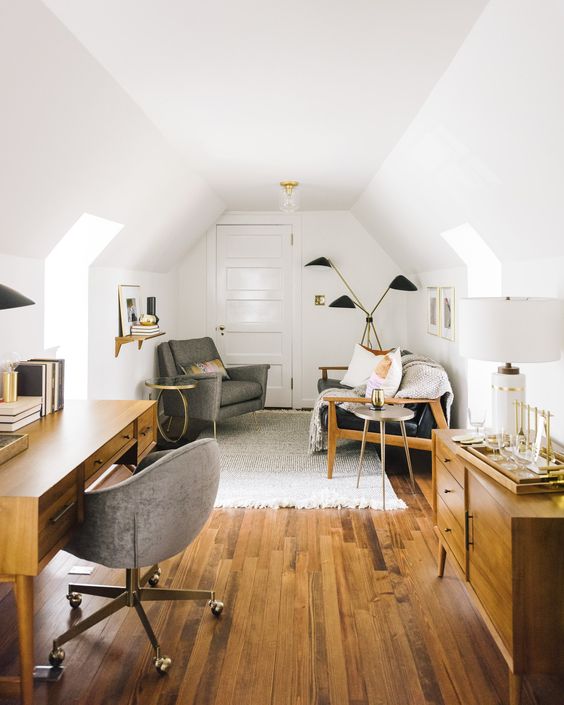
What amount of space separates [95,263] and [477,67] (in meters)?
2.82

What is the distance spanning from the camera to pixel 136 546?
1.96 m

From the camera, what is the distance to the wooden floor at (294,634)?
1.90 meters

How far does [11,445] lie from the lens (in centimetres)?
202

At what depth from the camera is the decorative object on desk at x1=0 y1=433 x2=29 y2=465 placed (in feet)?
6.47

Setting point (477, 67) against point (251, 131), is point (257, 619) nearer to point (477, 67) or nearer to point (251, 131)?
point (477, 67)

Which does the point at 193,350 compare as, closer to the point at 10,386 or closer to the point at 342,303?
the point at 342,303

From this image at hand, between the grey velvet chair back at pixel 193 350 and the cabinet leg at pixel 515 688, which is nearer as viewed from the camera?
the cabinet leg at pixel 515 688

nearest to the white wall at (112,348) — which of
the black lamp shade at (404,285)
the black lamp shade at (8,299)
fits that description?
the black lamp shade at (8,299)

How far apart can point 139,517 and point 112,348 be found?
8.89ft

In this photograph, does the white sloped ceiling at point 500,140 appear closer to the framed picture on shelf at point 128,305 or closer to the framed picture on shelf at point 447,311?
the framed picture on shelf at point 447,311

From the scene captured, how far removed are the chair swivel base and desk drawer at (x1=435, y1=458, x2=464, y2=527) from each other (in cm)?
102

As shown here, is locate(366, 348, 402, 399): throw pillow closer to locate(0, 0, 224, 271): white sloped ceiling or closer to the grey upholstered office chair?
locate(0, 0, 224, 271): white sloped ceiling

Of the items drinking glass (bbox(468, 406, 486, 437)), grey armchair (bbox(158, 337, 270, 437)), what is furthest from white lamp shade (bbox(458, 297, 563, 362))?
grey armchair (bbox(158, 337, 270, 437))

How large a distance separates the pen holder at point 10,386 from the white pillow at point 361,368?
3.21 m
